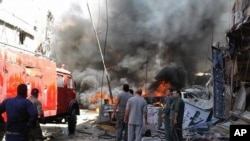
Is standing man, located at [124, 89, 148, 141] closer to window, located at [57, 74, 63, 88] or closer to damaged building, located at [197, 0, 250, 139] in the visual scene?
damaged building, located at [197, 0, 250, 139]

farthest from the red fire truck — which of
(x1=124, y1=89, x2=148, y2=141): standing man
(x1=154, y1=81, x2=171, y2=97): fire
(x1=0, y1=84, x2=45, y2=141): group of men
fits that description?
(x1=154, y1=81, x2=171, y2=97): fire

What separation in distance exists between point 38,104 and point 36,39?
14384mm

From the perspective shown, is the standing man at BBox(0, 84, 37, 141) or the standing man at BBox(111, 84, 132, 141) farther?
the standing man at BBox(111, 84, 132, 141)

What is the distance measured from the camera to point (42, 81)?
10.9 meters

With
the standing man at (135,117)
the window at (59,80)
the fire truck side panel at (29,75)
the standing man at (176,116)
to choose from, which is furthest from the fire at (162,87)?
the standing man at (135,117)

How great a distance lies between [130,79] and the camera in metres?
31.4

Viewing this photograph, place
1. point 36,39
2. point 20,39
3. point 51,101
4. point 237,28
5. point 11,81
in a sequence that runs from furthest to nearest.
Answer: point 36,39 → point 20,39 → point 51,101 → point 237,28 → point 11,81

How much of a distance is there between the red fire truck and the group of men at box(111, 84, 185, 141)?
7.58 feet

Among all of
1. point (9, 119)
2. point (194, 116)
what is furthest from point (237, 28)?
point (9, 119)

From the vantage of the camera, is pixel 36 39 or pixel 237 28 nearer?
pixel 237 28

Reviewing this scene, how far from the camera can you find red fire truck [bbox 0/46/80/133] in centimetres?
866

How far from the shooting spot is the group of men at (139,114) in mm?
8750

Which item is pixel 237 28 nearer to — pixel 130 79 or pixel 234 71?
pixel 234 71

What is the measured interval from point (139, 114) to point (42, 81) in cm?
340
